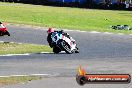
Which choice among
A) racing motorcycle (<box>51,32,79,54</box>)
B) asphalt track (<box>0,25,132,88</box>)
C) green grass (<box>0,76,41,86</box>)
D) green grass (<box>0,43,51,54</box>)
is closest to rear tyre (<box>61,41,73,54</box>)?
racing motorcycle (<box>51,32,79,54</box>)

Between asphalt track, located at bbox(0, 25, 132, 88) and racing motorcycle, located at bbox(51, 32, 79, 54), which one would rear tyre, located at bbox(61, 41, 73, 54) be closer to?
racing motorcycle, located at bbox(51, 32, 79, 54)

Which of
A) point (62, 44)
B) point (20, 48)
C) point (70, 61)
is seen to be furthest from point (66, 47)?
point (20, 48)

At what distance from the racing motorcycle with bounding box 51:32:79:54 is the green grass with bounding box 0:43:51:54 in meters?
1.07

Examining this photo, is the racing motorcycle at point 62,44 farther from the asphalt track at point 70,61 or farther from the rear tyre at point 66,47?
the asphalt track at point 70,61

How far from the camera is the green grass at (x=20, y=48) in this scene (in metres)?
23.2

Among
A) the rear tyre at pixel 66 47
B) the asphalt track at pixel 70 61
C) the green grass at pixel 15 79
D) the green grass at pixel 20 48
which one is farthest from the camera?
the green grass at pixel 20 48

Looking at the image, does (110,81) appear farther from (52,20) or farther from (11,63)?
(52,20)

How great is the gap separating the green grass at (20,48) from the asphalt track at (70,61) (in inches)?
57.9

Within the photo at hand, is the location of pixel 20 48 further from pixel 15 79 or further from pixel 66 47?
pixel 15 79

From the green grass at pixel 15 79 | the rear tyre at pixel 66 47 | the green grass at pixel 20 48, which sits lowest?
the green grass at pixel 20 48

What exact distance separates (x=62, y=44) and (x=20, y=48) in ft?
9.24

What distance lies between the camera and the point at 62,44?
23141 mm

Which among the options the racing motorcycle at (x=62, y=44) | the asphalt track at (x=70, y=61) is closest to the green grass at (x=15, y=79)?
the asphalt track at (x=70, y=61)

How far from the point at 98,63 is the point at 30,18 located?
2697cm
